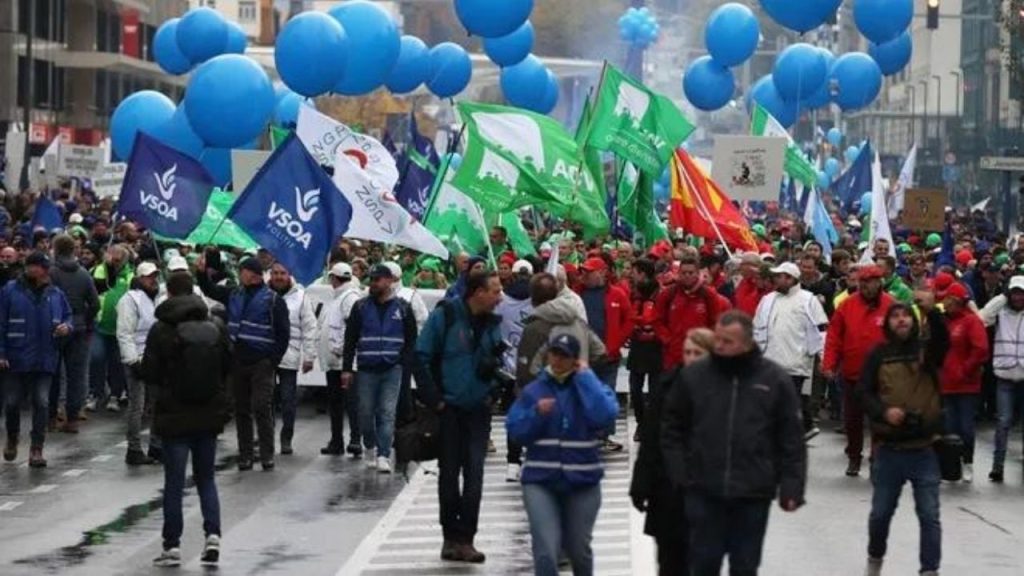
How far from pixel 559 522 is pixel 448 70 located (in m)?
33.8

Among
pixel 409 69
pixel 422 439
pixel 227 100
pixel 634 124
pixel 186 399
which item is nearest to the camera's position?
pixel 186 399

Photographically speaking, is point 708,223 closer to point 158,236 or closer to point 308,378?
point 308,378

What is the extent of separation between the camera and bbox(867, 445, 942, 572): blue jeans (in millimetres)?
14617

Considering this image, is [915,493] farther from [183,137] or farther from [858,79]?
[858,79]

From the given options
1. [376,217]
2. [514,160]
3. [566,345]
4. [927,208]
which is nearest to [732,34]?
[927,208]

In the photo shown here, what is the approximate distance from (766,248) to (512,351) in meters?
11.2

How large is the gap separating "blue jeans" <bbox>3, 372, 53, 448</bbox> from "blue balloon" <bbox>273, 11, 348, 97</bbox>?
11.6 meters

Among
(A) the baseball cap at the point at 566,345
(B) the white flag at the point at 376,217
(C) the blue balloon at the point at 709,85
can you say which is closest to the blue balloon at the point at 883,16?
(C) the blue balloon at the point at 709,85

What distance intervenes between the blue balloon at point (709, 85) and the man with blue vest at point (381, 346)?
83.1 feet

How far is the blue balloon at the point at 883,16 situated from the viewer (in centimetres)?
3947

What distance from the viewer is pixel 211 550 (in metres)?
15.5

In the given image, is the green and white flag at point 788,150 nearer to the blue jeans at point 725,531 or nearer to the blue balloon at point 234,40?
the blue balloon at point 234,40

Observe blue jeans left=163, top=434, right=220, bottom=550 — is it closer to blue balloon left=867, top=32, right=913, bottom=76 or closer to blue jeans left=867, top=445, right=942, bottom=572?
blue jeans left=867, top=445, right=942, bottom=572

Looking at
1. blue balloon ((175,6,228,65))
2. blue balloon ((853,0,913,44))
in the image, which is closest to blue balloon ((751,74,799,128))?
blue balloon ((853,0,913,44))
